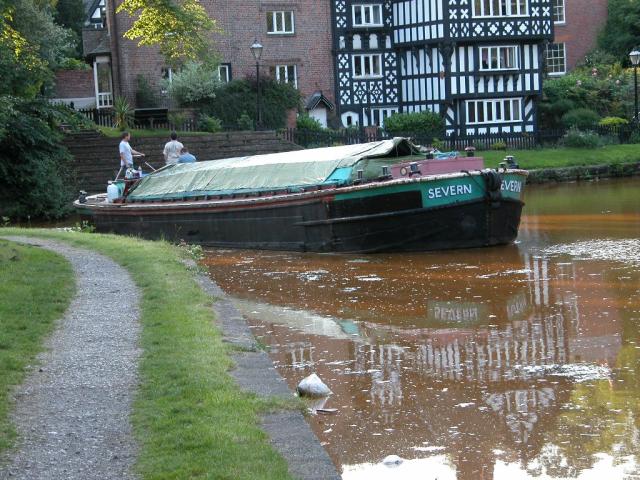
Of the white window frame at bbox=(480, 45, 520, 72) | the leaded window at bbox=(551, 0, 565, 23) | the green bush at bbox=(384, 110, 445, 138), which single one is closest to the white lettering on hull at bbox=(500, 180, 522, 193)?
the green bush at bbox=(384, 110, 445, 138)

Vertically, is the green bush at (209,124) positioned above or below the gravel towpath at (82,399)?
above

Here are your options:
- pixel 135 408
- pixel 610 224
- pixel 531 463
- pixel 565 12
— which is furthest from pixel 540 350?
pixel 565 12

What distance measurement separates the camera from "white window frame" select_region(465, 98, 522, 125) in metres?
52.5

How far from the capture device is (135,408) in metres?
8.18

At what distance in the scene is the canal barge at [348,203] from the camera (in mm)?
20781

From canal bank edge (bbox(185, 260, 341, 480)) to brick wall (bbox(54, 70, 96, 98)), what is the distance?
157ft

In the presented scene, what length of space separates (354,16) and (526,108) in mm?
9511

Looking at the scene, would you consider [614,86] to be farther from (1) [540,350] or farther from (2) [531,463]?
(2) [531,463]

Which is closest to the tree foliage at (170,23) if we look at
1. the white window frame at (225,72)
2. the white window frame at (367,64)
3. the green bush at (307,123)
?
the green bush at (307,123)

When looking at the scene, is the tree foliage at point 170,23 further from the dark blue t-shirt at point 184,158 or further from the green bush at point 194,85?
the green bush at point 194,85

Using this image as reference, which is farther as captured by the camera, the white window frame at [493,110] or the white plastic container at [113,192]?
the white window frame at [493,110]

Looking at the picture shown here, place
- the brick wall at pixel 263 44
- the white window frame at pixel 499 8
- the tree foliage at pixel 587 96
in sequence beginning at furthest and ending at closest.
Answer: the tree foliage at pixel 587 96 < the white window frame at pixel 499 8 < the brick wall at pixel 263 44

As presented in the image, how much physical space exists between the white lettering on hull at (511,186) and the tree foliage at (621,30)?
39.5 metres

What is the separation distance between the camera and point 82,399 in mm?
8500
